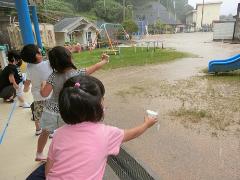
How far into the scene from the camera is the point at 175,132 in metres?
3.83

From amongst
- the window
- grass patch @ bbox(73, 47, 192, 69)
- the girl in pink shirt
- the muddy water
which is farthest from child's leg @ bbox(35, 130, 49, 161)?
the window

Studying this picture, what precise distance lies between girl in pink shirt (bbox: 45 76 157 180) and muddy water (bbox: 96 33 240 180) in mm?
945

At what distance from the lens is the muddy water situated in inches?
112

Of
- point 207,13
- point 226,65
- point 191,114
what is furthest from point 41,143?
point 207,13

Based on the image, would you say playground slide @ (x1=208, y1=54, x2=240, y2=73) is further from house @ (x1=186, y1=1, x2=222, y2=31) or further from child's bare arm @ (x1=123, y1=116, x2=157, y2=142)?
house @ (x1=186, y1=1, x2=222, y2=31)

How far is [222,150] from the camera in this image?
3.22m

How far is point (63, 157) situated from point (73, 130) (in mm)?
153

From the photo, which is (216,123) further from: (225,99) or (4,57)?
(4,57)

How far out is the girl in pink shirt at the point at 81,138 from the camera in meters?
1.26

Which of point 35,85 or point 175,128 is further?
point 175,128

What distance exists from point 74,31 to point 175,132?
20.7m

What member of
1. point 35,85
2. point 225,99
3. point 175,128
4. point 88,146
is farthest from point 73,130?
point 225,99

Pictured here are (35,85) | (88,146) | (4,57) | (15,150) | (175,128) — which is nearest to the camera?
(88,146)

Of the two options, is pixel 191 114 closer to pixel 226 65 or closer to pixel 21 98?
pixel 21 98
